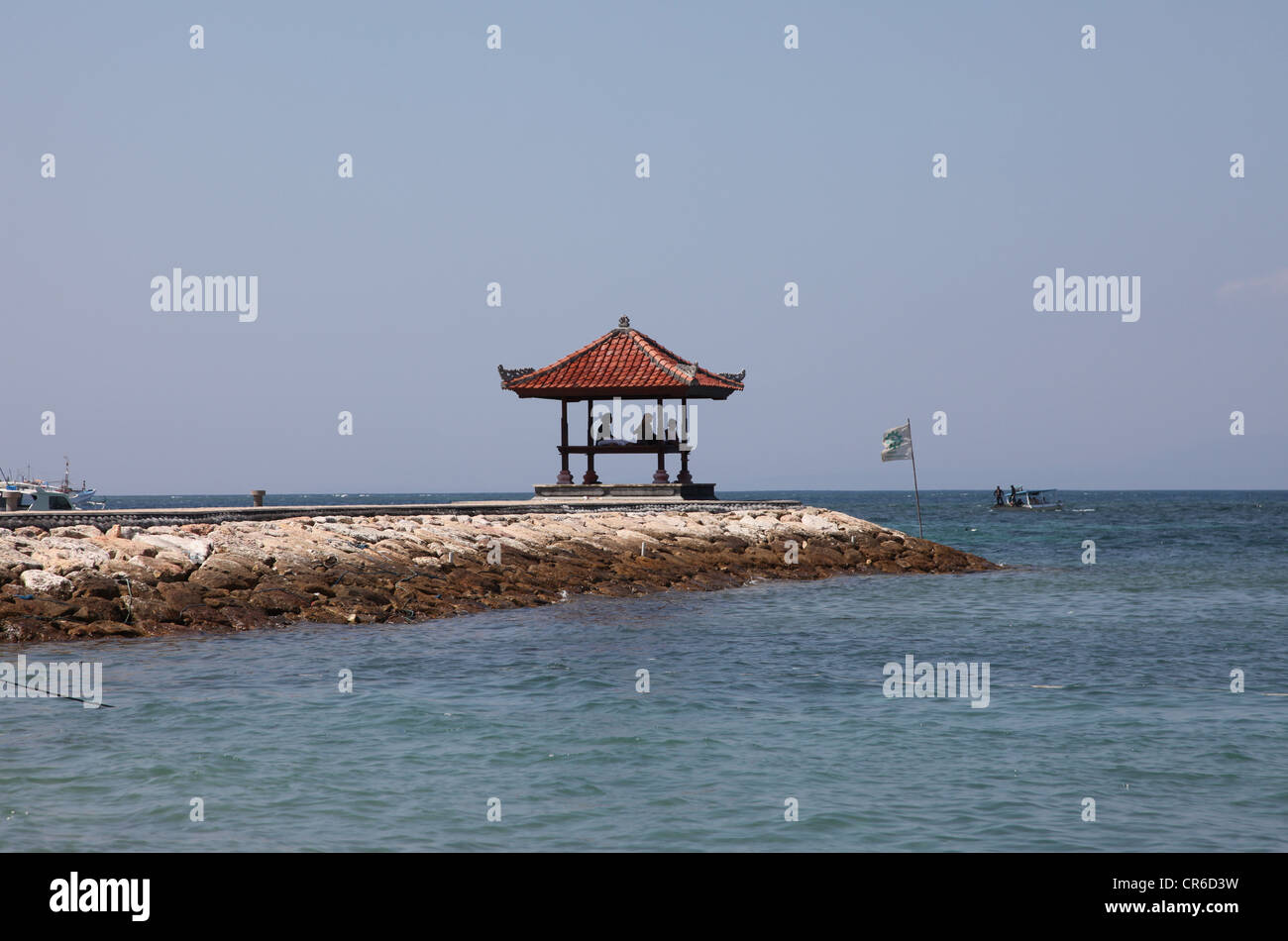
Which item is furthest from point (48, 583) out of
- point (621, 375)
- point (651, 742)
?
point (621, 375)

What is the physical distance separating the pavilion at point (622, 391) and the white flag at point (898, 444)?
7.04 metres

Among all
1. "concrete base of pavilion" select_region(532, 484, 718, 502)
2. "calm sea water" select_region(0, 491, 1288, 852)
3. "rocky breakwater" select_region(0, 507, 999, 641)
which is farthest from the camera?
"concrete base of pavilion" select_region(532, 484, 718, 502)

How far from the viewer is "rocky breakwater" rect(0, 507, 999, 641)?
19031mm

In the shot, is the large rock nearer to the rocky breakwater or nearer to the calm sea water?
the rocky breakwater

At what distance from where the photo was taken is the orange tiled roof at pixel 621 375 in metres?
34.0

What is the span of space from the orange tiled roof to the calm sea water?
1372cm

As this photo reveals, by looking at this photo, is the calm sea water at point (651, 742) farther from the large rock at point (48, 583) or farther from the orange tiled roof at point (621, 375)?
the orange tiled roof at point (621, 375)

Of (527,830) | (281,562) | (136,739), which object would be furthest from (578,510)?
(527,830)

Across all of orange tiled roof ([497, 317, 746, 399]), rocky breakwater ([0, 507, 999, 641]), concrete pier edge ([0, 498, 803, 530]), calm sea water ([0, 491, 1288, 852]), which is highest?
orange tiled roof ([497, 317, 746, 399])

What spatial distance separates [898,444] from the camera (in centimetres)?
4022

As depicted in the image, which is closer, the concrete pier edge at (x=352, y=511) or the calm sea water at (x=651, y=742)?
the calm sea water at (x=651, y=742)

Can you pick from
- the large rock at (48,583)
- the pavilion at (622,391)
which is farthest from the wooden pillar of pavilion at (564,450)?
Answer: the large rock at (48,583)

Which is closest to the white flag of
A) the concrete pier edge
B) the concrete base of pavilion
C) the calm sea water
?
the concrete pier edge
